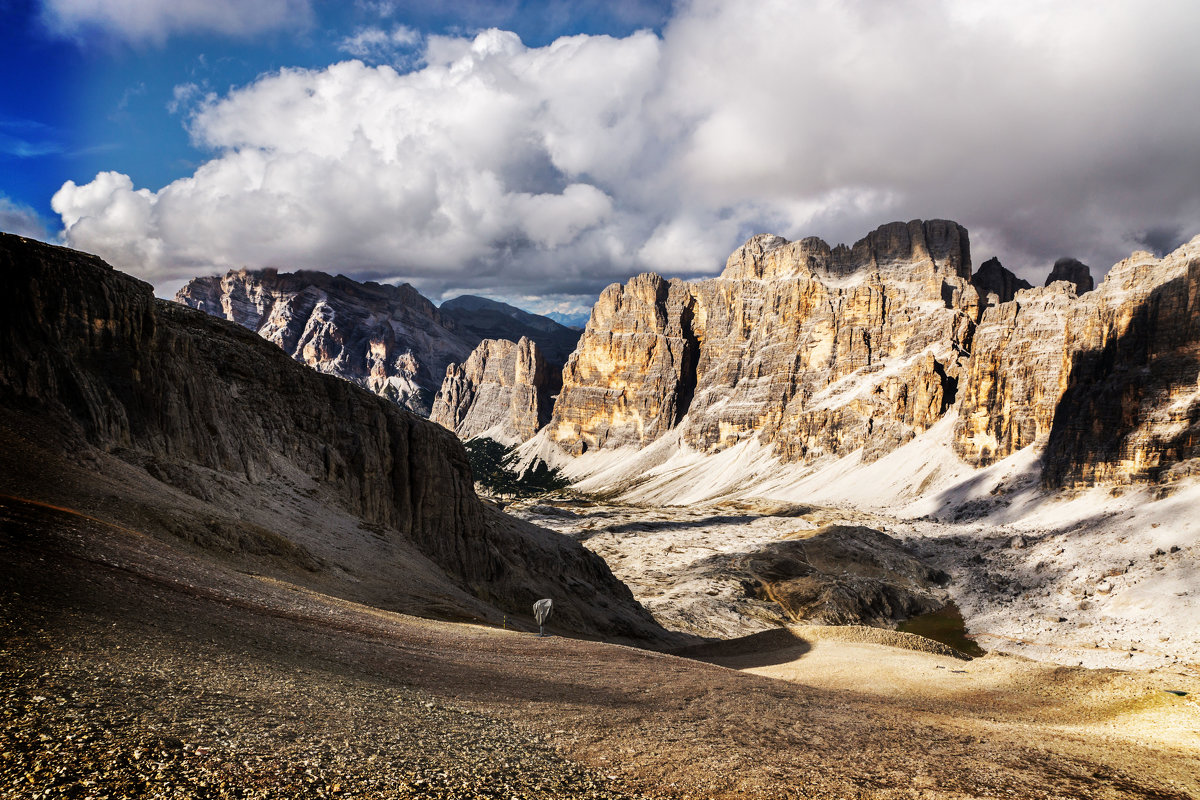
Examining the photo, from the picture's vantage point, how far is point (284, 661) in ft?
36.9

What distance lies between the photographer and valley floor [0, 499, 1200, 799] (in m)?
7.39

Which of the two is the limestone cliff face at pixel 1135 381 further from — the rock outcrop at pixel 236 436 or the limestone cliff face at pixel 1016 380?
the rock outcrop at pixel 236 436

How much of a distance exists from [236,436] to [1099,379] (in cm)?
14711

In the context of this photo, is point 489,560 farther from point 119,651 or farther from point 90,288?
point 119,651

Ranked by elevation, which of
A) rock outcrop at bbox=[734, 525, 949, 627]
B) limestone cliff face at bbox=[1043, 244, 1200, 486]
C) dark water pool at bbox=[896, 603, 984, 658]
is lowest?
dark water pool at bbox=[896, 603, 984, 658]

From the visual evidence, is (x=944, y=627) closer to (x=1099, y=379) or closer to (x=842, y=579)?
(x=842, y=579)

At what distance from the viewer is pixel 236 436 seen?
101 feet

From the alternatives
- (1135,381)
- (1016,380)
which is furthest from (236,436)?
(1016,380)

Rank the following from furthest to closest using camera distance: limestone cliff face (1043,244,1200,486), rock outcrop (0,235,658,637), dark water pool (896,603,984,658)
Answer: limestone cliff face (1043,244,1200,486) → dark water pool (896,603,984,658) → rock outcrop (0,235,658,637)

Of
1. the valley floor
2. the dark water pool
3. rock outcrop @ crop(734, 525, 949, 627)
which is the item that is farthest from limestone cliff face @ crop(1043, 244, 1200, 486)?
the valley floor

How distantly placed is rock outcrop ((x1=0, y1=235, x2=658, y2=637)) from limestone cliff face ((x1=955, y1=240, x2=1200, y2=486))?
104 metres

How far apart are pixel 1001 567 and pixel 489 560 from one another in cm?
8299

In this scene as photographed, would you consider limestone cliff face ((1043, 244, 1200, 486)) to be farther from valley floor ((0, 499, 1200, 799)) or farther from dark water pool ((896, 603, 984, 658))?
valley floor ((0, 499, 1200, 799))

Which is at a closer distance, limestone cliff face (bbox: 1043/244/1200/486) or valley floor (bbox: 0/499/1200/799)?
valley floor (bbox: 0/499/1200/799)
